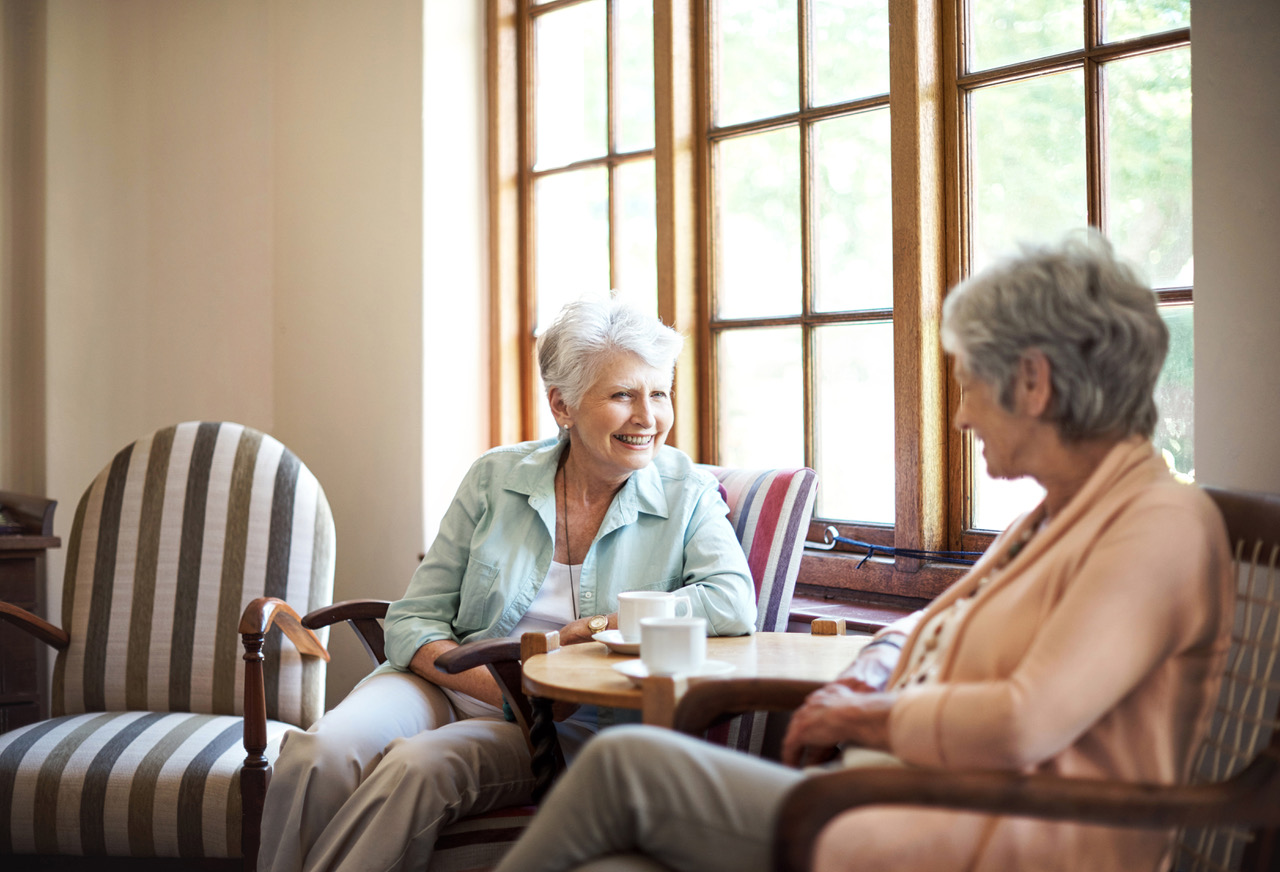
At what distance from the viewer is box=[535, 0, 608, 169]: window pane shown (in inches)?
127

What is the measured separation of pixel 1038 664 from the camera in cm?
113

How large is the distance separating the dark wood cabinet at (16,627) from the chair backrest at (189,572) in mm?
389

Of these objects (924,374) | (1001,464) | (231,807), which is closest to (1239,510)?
(1001,464)

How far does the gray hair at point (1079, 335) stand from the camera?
1242mm

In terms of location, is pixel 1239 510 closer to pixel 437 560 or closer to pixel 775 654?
pixel 775 654

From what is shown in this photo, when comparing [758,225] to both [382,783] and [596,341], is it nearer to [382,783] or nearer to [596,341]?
[596,341]

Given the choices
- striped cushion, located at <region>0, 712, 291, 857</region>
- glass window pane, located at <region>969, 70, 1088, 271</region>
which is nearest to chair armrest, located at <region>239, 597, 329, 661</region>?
striped cushion, located at <region>0, 712, 291, 857</region>

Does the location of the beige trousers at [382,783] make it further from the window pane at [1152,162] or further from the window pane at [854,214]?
the window pane at [1152,162]

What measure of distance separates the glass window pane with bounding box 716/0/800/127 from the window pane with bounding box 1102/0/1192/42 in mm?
768

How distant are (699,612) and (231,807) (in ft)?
3.33

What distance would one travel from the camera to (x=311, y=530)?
8.93 feet

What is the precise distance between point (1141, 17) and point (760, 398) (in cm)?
121

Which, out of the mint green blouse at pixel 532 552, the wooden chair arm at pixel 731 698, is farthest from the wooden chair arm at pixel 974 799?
the mint green blouse at pixel 532 552

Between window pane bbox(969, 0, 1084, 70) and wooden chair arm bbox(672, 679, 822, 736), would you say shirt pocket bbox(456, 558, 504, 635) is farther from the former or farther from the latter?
window pane bbox(969, 0, 1084, 70)
